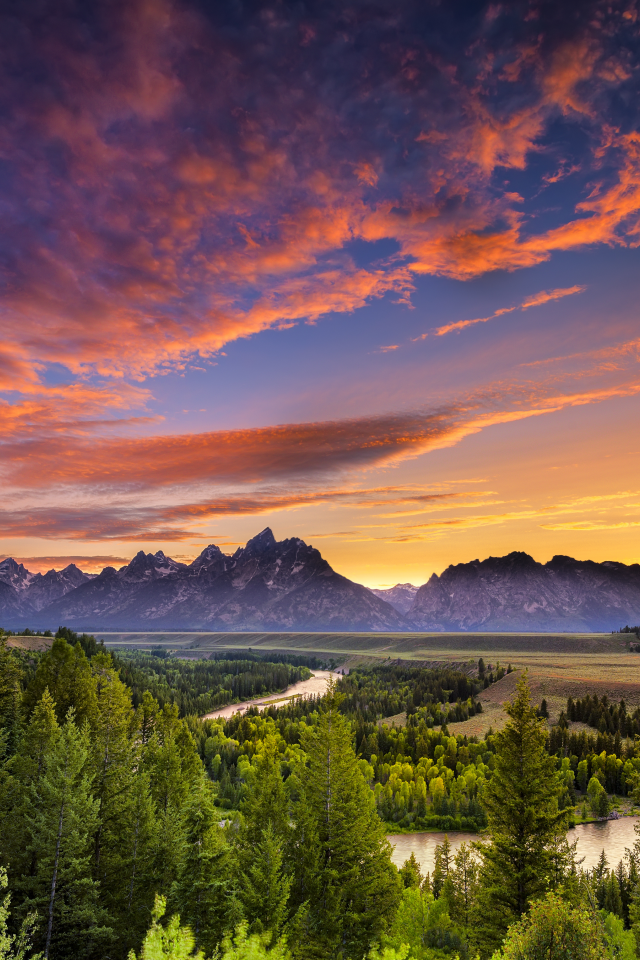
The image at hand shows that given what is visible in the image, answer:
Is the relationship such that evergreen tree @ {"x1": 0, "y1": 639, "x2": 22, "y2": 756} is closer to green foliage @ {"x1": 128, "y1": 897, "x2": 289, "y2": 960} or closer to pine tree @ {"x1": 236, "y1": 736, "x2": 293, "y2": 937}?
pine tree @ {"x1": 236, "y1": 736, "x2": 293, "y2": 937}

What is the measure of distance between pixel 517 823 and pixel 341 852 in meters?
11.2

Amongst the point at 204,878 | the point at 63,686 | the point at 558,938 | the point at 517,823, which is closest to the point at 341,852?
the point at 204,878

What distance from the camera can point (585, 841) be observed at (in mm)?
89062

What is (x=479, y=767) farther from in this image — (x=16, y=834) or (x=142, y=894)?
(x=16, y=834)

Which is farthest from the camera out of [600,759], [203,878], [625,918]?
[600,759]

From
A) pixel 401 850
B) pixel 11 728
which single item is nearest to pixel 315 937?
pixel 11 728

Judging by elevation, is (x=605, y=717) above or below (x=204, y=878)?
below

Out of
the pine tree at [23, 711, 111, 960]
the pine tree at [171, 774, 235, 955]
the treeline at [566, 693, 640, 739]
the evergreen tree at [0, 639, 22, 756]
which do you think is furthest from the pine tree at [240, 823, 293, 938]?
the treeline at [566, 693, 640, 739]

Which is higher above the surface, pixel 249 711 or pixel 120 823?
pixel 120 823

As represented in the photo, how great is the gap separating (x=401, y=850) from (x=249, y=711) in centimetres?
9154

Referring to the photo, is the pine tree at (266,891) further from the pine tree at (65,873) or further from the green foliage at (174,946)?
the pine tree at (65,873)

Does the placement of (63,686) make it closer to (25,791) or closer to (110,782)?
(25,791)

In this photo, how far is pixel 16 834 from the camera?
39.3m

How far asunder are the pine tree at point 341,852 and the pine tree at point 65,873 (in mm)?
14809
